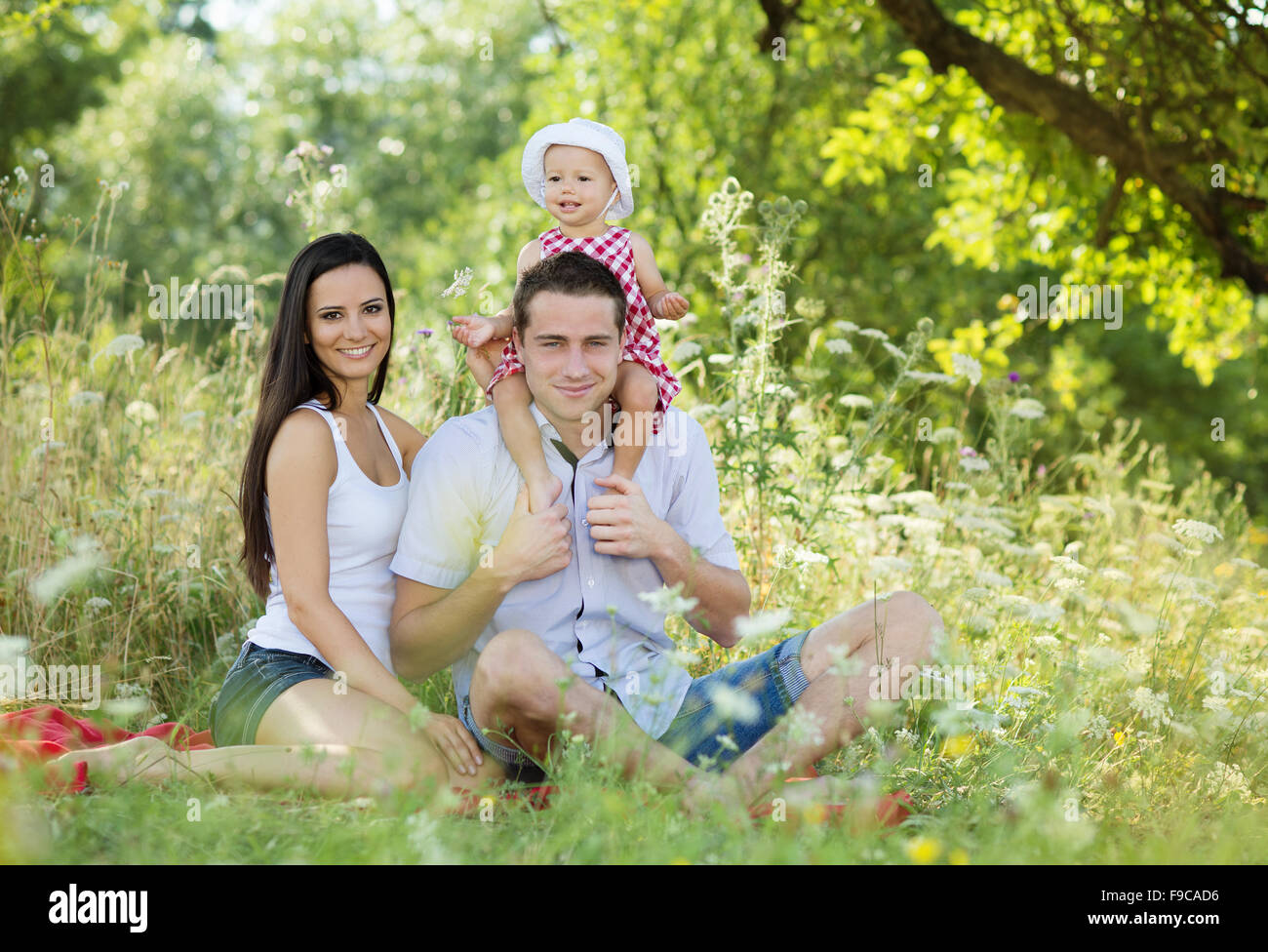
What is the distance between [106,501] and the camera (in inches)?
176

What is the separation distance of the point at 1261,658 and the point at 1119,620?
0.67 meters

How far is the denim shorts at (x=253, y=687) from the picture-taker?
306cm

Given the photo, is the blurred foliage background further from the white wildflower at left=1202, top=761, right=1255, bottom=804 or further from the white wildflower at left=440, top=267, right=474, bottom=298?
the white wildflower at left=1202, top=761, right=1255, bottom=804

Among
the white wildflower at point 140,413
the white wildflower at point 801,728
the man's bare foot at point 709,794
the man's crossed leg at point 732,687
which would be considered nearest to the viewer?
the white wildflower at point 801,728

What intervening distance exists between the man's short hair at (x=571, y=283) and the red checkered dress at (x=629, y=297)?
0.23m

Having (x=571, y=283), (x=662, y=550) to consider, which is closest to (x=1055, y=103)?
(x=571, y=283)

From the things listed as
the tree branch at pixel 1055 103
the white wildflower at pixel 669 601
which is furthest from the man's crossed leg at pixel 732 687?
the tree branch at pixel 1055 103

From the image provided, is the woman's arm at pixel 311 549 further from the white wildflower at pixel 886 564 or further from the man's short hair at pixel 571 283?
the white wildflower at pixel 886 564

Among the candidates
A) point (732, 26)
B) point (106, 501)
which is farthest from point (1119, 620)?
point (732, 26)

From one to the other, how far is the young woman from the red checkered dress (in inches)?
20.6

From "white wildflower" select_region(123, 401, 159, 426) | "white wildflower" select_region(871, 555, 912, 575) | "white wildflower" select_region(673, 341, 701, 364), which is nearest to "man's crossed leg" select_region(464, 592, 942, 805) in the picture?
"white wildflower" select_region(871, 555, 912, 575)

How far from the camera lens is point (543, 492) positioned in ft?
10.4

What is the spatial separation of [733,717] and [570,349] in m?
1.16
